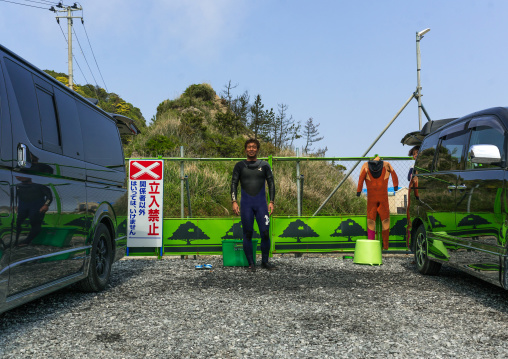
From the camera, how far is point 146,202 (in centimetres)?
878

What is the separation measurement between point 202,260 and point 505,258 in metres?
5.70

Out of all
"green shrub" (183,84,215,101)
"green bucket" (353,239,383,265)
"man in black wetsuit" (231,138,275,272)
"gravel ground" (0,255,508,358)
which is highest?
"green shrub" (183,84,215,101)

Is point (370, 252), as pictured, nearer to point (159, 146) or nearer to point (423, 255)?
point (423, 255)

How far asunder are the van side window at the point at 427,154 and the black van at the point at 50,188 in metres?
4.47

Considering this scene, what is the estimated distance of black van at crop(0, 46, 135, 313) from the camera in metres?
3.69

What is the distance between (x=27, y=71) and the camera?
4266 millimetres

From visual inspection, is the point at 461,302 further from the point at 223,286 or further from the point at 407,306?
the point at 223,286

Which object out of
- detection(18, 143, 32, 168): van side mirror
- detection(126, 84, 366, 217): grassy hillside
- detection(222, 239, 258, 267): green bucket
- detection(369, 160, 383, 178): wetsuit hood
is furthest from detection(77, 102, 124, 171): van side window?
detection(126, 84, 366, 217): grassy hillside

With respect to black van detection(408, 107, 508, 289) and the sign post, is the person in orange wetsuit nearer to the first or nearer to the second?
black van detection(408, 107, 508, 289)

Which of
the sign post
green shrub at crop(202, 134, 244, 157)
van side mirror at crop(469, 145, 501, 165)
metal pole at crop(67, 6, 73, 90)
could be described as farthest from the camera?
metal pole at crop(67, 6, 73, 90)

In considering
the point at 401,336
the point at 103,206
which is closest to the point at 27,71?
the point at 103,206

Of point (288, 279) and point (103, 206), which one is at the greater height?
point (103, 206)

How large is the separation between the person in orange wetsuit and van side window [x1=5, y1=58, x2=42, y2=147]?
20.2 ft

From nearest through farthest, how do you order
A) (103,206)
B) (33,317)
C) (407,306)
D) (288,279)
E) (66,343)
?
1. (66,343)
2. (33,317)
3. (407,306)
4. (103,206)
5. (288,279)
